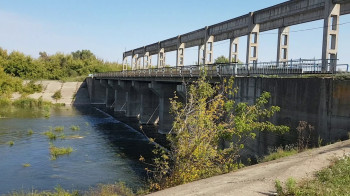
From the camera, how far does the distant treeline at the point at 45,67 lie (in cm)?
8569

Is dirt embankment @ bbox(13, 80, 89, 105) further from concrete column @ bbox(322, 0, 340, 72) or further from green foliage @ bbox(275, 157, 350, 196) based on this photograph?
green foliage @ bbox(275, 157, 350, 196)

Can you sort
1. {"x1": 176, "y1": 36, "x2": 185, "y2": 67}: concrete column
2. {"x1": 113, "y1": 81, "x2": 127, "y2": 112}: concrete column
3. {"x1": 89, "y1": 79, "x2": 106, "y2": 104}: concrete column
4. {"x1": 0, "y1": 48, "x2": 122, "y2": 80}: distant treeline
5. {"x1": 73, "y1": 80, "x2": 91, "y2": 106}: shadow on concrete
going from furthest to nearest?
{"x1": 0, "y1": 48, "x2": 122, "y2": 80}: distant treeline, {"x1": 89, "y1": 79, "x2": 106, "y2": 104}: concrete column, {"x1": 73, "y1": 80, "x2": 91, "y2": 106}: shadow on concrete, {"x1": 113, "y1": 81, "x2": 127, "y2": 112}: concrete column, {"x1": 176, "y1": 36, "x2": 185, "y2": 67}: concrete column

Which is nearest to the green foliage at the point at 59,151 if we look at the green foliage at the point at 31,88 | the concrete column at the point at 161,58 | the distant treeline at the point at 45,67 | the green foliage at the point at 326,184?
the green foliage at the point at 326,184

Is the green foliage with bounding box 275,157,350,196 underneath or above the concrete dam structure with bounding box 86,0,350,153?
underneath

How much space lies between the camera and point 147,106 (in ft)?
148

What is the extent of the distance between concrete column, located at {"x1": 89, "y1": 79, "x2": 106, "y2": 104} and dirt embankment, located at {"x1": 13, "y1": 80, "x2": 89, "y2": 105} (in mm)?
1746

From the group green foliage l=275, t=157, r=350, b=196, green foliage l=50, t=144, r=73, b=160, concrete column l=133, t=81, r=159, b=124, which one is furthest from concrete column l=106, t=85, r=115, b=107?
green foliage l=275, t=157, r=350, b=196

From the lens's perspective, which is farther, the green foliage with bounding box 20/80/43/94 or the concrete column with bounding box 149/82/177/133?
the green foliage with bounding box 20/80/43/94

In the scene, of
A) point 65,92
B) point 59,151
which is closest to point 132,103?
point 59,151

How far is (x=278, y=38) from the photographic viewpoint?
2308cm

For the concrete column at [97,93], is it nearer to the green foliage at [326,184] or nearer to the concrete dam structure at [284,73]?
the concrete dam structure at [284,73]

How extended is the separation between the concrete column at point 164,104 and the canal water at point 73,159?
2.69m

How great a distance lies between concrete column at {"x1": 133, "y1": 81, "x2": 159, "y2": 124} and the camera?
145 ft

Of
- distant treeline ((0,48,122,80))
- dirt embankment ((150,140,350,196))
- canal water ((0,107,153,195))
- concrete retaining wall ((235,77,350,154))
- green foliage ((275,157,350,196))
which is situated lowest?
canal water ((0,107,153,195))
